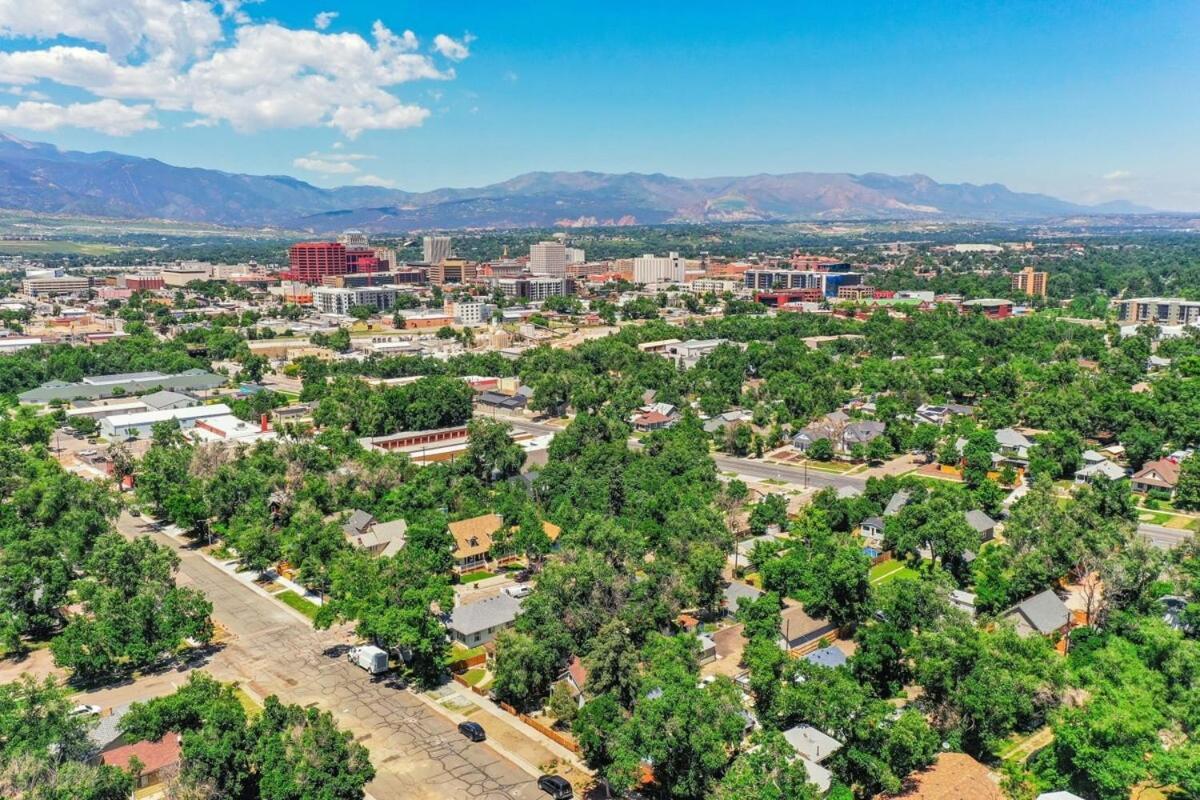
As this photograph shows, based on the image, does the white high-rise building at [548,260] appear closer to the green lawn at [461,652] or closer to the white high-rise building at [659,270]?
the white high-rise building at [659,270]

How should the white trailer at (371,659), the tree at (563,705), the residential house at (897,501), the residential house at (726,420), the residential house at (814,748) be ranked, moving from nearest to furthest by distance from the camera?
the residential house at (814,748) → the tree at (563,705) → the white trailer at (371,659) → the residential house at (897,501) → the residential house at (726,420)

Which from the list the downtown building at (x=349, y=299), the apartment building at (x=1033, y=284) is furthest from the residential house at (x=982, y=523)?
the downtown building at (x=349, y=299)

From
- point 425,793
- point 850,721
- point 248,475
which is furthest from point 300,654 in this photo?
point 850,721

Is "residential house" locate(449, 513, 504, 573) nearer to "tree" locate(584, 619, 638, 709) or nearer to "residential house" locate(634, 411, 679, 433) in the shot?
"tree" locate(584, 619, 638, 709)

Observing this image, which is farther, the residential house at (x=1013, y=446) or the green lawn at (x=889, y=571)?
the residential house at (x=1013, y=446)

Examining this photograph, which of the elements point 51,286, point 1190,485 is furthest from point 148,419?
point 51,286

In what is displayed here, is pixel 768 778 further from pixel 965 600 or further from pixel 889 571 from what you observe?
pixel 889 571
